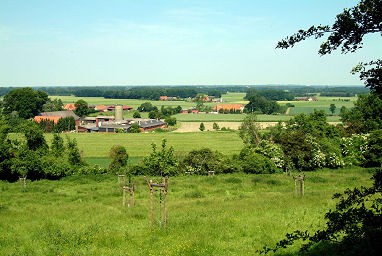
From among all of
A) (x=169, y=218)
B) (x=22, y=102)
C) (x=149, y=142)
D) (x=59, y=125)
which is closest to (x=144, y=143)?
(x=149, y=142)

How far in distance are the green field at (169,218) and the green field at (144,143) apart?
25986 millimetres

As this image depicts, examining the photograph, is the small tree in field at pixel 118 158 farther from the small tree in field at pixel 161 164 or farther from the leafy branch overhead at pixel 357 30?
the leafy branch overhead at pixel 357 30

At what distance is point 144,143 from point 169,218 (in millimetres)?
54707

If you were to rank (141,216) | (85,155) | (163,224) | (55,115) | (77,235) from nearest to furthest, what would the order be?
(77,235) < (163,224) < (141,216) < (85,155) < (55,115)

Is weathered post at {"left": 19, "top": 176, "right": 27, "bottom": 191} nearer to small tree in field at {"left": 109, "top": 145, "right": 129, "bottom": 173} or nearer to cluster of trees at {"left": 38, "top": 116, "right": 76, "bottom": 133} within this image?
small tree in field at {"left": 109, "top": 145, "right": 129, "bottom": 173}

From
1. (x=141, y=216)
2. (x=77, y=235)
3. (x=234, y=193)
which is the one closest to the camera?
(x=77, y=235)

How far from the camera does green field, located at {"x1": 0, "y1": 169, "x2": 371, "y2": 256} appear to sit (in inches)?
607

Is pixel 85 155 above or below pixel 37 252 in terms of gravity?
below

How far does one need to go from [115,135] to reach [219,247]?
73580 mm

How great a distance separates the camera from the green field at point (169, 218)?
15.4 m

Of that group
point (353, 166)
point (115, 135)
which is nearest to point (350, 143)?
point (353, 166)

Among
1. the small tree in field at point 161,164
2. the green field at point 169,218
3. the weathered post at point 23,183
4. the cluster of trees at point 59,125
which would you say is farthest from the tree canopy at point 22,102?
the green field at point 169,218

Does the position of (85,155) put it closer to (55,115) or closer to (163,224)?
(163,224)

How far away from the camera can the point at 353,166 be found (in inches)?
1775
